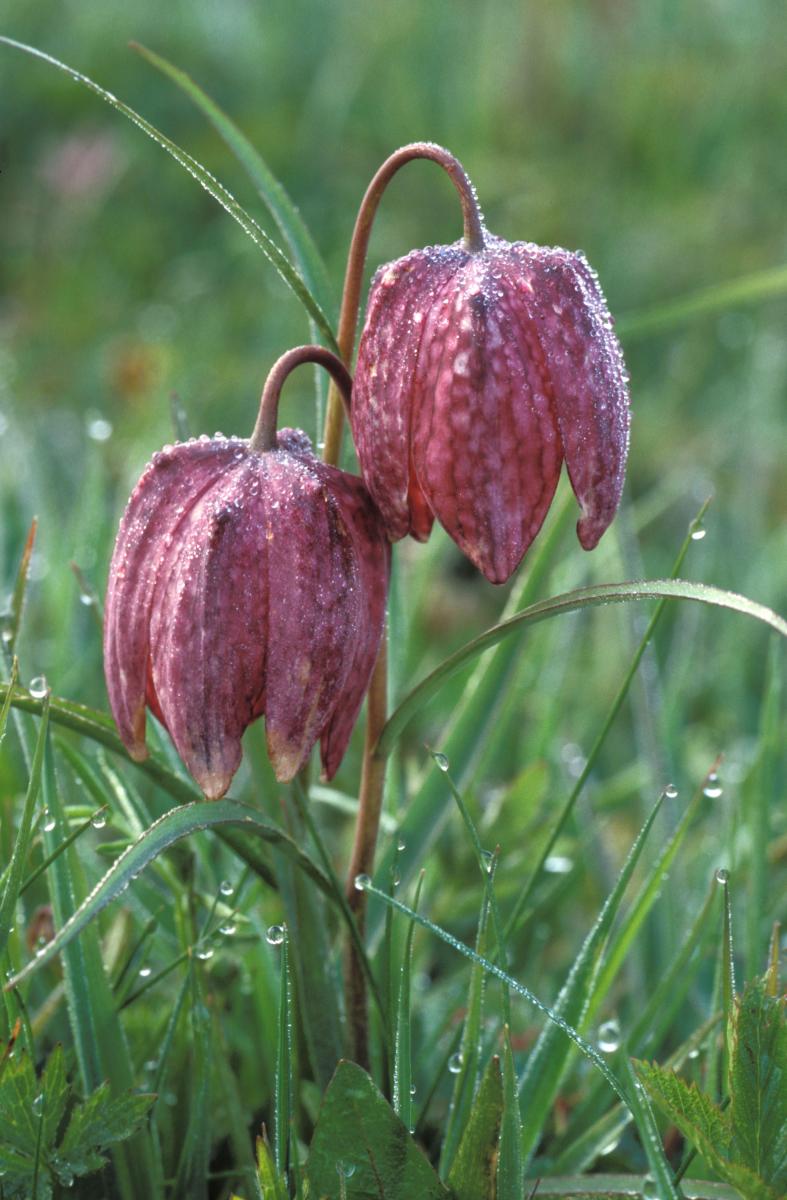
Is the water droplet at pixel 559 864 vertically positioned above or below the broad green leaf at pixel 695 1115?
above

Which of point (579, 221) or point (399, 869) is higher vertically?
point (579, 221)

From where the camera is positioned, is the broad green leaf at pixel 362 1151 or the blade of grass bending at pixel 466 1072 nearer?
the broad green leaf at pixel 362 1151

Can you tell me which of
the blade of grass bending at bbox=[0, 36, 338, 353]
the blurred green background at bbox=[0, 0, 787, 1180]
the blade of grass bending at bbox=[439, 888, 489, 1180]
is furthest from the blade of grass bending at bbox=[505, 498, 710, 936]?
the blade of grass bending at bbox=[0, 36, 338, 353]

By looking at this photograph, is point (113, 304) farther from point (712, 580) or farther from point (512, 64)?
point (712, 580)

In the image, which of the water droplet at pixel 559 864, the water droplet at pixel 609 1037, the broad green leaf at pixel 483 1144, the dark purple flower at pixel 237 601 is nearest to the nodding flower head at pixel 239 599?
the dark purple flower at pixel 237 601

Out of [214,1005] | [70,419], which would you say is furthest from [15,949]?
[70,419]

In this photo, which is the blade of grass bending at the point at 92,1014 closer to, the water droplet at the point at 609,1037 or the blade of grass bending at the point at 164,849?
the blade of grass bending at the point at 164,849

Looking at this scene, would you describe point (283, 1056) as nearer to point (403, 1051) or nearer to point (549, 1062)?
point (403, 1051)
